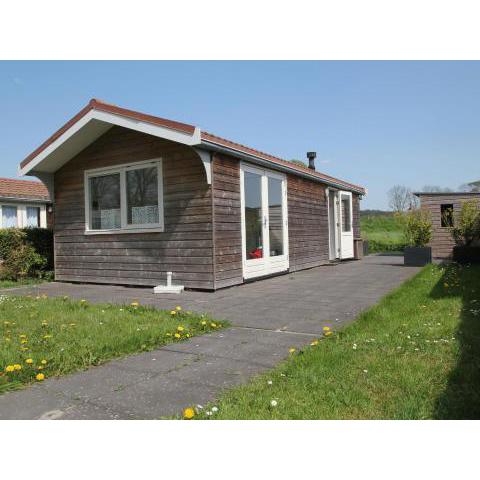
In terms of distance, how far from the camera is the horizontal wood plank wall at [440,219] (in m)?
16.1

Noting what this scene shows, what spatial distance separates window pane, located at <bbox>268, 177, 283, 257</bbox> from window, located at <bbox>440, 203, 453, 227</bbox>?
8.55 metres

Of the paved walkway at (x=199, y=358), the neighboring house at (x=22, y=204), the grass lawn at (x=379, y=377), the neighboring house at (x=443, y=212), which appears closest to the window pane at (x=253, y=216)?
the paved walkway at (x=199, y=358)

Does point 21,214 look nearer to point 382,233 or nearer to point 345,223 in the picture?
point 345,223

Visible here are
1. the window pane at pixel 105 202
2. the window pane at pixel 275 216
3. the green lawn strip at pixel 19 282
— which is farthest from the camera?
the window pane at pixel 275 216

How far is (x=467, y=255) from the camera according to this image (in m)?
12.8

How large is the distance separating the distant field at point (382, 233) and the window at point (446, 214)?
7.92 feet

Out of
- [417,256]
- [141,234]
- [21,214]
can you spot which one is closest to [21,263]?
[141,234]

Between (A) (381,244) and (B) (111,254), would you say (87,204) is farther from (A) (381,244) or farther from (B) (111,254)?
(A) (381,244)

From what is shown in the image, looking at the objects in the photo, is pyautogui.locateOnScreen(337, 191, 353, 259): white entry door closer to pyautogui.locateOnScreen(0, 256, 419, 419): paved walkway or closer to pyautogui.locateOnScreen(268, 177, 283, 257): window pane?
pyautogui.locateOnScreen(268, 177, 283, 257): window pane

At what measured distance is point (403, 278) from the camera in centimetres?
896

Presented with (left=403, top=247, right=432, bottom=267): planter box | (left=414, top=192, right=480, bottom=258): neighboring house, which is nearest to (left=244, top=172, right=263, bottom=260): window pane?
(left=403, top=247, right=432, bottom=267): planter box

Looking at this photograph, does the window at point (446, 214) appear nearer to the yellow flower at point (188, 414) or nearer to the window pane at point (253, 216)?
the window pane at point (253, 216)
